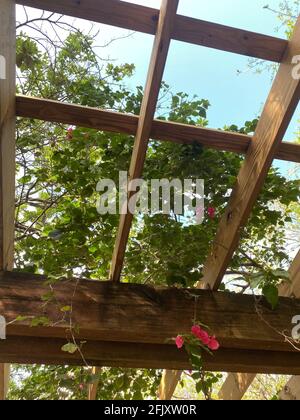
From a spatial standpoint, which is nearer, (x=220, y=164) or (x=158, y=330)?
(x=158, y=330)

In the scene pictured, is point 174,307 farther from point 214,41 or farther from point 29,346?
point 214,41

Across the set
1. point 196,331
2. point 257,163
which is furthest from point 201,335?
point 257,163

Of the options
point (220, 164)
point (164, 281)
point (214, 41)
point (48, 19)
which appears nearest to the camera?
point (214, 41)

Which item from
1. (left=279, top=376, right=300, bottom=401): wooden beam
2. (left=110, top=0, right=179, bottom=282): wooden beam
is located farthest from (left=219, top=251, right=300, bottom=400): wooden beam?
(left=110, top=0, right=179, bottom=282): wooden beam

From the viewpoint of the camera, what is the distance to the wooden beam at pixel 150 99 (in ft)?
4.20

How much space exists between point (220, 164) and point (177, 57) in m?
0.49

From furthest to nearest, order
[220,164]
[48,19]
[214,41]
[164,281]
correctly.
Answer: [164,281] → [220,164] → [48,19] → [214,41]

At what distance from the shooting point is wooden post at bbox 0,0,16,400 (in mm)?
1329

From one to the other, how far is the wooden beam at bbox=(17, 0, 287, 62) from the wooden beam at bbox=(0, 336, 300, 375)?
50.2 inches

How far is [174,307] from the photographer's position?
180 centimetres


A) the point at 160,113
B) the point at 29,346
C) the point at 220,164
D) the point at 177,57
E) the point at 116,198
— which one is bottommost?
the point at 29,346

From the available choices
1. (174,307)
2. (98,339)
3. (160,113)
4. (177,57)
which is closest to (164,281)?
(174,307)

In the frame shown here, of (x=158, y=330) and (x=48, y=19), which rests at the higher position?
(x=48, y=19)

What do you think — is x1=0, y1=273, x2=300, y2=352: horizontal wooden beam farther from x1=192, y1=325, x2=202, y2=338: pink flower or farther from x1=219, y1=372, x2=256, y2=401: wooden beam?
x1=219, y1=372, x2=256, y2=401: wooden beam
